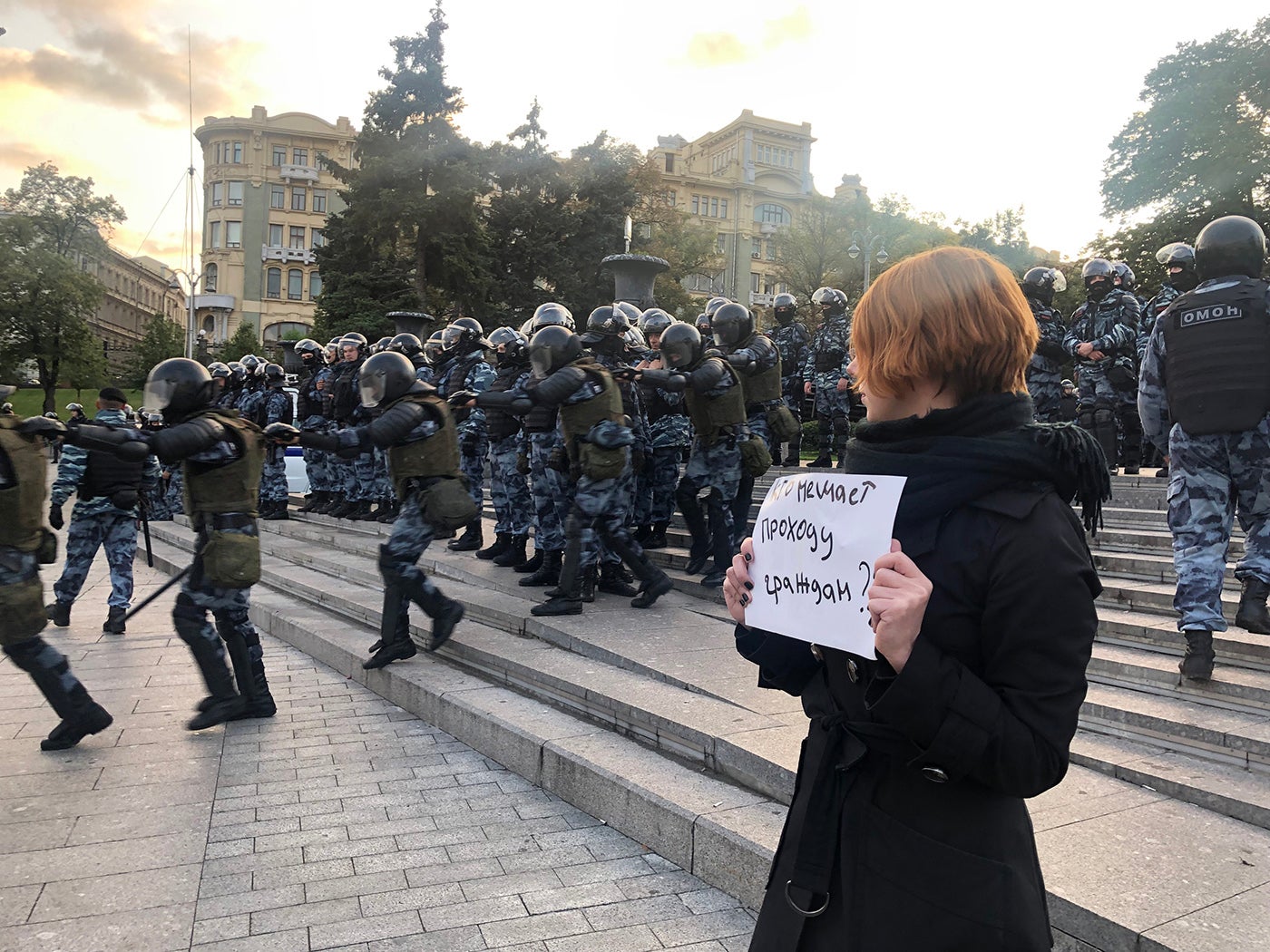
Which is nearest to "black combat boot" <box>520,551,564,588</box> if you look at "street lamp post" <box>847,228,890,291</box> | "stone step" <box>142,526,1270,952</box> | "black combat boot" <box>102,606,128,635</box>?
"stone step" <box>142,526,1270,952</box>

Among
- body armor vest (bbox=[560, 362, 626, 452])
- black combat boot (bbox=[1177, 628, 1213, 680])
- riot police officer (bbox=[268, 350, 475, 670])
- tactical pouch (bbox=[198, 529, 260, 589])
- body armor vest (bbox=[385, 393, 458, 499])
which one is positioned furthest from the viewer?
body armor vest (bbox=[560, 362, 626, 452])

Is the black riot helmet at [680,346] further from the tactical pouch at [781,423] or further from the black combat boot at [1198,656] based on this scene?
the black combat boot at [1198,656]

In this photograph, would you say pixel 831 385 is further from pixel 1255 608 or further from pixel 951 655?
pixel 951 655

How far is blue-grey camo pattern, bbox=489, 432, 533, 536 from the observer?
9312 mm

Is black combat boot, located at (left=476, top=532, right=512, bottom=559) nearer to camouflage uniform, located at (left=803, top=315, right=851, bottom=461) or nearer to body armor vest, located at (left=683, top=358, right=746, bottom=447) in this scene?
body armor vest, located at (left=683, top=358, right=746, bottom=447)

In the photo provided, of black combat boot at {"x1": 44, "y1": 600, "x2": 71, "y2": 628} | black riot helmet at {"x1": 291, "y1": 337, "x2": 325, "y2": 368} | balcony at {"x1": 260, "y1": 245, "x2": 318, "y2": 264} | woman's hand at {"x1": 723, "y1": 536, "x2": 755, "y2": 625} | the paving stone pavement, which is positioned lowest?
black combat boot at {"x1": 44, "y1": 600, "x2": 71, "y2": 628}

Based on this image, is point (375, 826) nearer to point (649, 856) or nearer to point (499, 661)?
point (649, 856)

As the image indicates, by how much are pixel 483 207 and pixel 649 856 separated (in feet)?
119

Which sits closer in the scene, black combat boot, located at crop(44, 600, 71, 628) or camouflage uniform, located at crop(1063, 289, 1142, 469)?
black combat boot, located at crop(44, 600, 71, 628)

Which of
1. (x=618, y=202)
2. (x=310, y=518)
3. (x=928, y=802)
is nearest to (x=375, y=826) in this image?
(x=928, y=802)

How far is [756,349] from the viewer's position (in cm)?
839

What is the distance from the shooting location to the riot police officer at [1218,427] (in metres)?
4.38

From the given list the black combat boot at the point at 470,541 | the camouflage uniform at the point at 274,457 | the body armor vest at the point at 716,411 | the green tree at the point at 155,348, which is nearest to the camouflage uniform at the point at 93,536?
the black combat boot at the point at 470,541

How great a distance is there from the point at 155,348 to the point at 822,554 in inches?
2434
